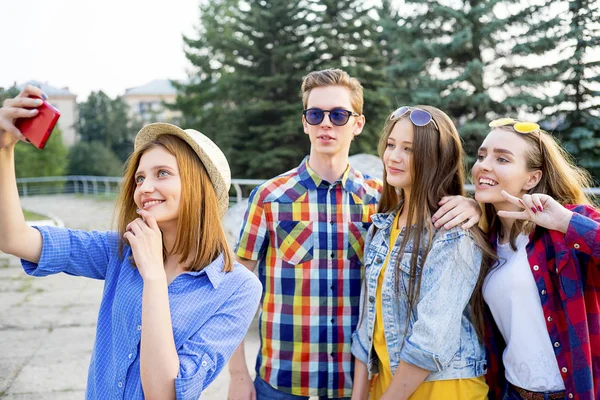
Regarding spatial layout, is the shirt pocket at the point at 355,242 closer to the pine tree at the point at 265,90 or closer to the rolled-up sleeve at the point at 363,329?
the rolled-up sleeve at the point at 363,329

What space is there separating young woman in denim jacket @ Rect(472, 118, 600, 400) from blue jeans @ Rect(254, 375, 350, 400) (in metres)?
0.79

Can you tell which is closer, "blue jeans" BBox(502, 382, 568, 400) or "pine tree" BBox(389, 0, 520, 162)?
"blue jeans" BBox(502, 382, 568, 400)

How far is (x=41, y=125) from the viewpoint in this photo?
1484 millimetres

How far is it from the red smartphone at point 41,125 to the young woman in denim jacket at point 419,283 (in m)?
1.20

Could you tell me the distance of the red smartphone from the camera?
1.48 m

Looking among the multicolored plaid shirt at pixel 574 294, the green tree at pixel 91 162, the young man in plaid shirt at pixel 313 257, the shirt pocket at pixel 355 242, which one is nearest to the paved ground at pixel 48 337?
the young man in plaid shirt at pixel 313 257

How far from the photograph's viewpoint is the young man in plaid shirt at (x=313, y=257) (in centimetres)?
225

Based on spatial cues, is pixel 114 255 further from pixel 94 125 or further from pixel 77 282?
pixel 94 125

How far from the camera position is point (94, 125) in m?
42.6

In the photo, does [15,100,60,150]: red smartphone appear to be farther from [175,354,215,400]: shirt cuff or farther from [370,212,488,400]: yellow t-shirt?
[370,212,488,400]: yellow t-shirt

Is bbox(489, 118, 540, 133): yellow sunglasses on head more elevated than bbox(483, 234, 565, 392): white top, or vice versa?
bbox(489, 118, 540, 133): yellow sunglasses on head

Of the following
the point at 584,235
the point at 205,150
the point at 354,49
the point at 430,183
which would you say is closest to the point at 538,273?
the point at 584,235

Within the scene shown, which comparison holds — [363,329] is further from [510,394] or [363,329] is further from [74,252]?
[74,252]

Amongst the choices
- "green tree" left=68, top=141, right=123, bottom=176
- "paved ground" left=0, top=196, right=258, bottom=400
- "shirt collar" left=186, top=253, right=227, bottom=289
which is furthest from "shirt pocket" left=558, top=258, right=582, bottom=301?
"green tree" left=68, top=141, right=123, bottom=176
